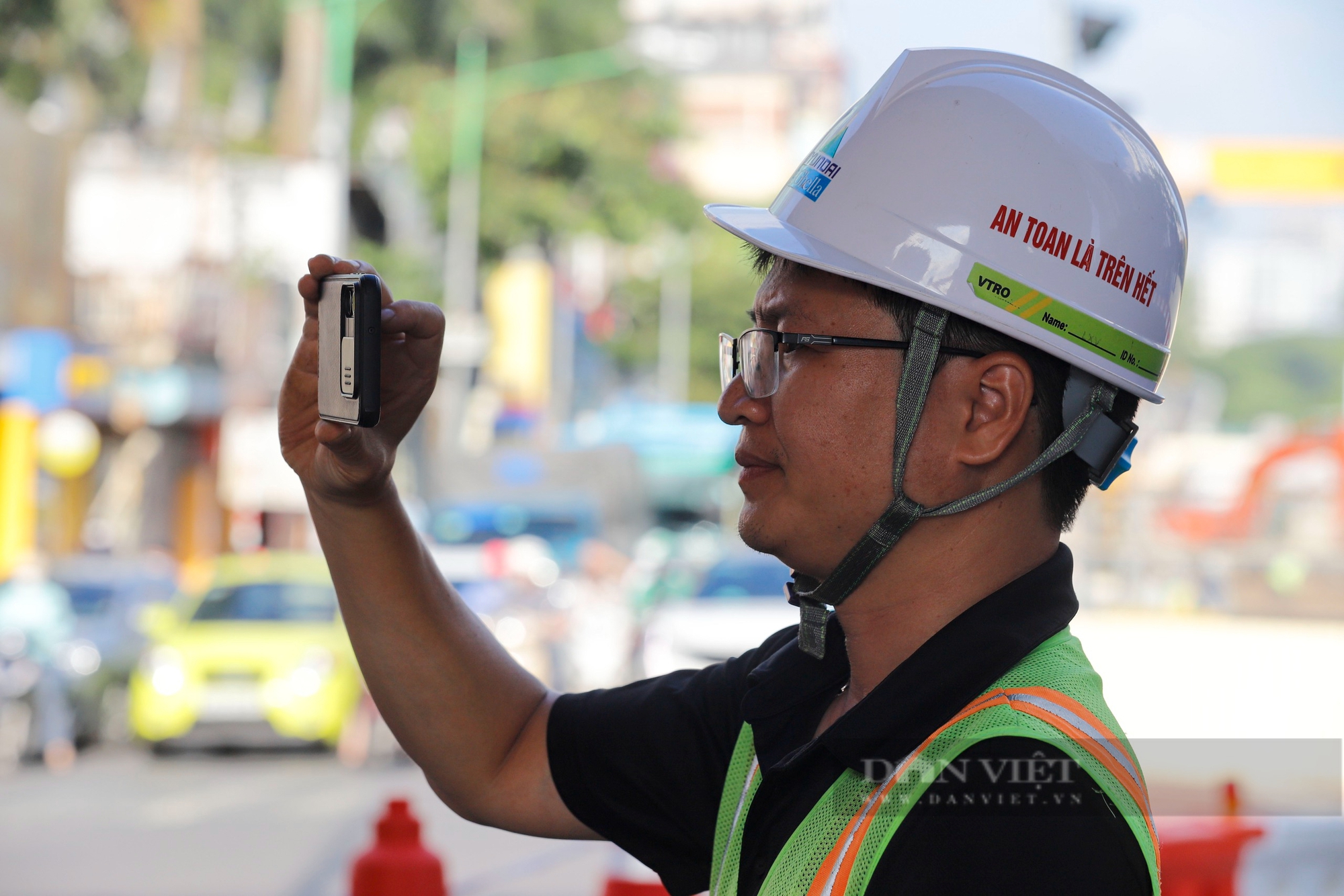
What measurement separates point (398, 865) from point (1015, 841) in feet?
8.33

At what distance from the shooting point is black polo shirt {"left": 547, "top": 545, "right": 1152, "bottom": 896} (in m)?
1.34

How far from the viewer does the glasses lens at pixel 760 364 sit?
1788 mm

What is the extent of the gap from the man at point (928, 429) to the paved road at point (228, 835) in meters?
6.19

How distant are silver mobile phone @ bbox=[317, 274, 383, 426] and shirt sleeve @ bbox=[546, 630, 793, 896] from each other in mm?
549

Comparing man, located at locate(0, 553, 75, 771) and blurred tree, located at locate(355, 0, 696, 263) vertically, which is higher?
blurred tree, located at locate(355, 0, 696, 263)

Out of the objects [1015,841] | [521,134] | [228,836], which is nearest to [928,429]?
[1015,841]

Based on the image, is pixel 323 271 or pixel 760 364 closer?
pixel 760 364

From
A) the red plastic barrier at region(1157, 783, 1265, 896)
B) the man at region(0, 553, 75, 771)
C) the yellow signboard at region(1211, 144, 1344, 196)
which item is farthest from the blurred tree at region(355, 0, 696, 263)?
the red plastic barrier at region(1157, 783, 1265, 896)

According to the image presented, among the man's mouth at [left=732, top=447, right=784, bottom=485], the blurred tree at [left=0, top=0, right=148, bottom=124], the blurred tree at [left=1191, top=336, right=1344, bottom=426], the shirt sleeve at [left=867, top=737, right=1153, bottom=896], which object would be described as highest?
the blurred tree at [left=0, top=0, right=148, bottom=124]

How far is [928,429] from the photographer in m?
1.68

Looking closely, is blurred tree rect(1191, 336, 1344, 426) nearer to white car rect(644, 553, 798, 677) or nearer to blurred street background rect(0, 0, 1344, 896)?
blurred street background rect(0, 0, 1344, 896)

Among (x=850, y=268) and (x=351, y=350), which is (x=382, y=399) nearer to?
(x=351, y=350)

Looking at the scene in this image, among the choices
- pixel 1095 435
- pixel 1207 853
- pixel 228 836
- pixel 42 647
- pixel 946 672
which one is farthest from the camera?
pixel 42 647

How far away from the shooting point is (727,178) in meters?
75.6
